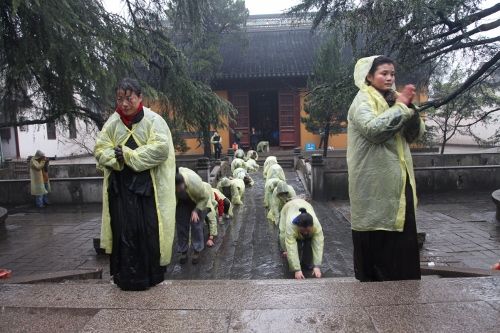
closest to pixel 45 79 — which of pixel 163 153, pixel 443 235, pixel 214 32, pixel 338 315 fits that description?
pixel 163 153

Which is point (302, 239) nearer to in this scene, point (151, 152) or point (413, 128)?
point (413, 128)

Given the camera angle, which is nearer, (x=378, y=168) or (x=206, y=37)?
(x=378, y=168)

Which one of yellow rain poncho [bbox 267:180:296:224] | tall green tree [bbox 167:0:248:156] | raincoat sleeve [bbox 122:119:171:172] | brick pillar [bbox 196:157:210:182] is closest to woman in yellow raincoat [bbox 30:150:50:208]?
brick pillar [bbox 196:157:210:182]

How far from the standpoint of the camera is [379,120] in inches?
104

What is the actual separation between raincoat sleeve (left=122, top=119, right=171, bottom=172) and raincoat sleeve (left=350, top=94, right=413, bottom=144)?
4.10 ft

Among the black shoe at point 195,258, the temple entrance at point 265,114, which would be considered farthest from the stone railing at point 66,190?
the temple entrance at point 265,114

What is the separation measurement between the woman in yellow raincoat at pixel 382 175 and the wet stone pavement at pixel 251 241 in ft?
9.11

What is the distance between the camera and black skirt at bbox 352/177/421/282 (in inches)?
114

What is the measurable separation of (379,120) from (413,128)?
350 millimetres

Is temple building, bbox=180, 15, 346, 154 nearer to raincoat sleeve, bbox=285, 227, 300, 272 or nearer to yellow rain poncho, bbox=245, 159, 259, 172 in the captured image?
yellow rain poncho, bbox=245, 159, 259, 172

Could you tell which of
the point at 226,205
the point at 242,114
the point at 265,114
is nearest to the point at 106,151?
the point at 226,205

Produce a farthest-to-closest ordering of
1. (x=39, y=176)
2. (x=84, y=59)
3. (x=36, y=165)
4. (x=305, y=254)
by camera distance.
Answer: (x=39, y=176) < (x=36, y=165) < (x=305, y=254) < (x=84, y=59)

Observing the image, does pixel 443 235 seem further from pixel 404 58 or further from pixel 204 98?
pixel 204 98

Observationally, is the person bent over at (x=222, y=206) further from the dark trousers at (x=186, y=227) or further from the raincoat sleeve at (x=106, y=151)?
the raincoat sleeve at (x=106, y=151)
